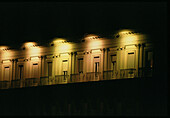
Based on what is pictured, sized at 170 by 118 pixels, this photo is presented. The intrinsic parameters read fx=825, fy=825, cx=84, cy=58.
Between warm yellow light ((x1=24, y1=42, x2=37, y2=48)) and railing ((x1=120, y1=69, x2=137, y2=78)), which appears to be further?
warm yellow light ((x1=24, y1=42, x2=37, y2=48))

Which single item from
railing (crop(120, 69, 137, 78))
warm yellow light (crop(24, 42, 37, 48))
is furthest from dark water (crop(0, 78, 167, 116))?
warm yellow light (crop(24, 42, 37, 48))

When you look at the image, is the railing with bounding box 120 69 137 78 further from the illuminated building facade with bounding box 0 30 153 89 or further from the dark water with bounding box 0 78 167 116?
the dark water with bounding box 0 78 167 116

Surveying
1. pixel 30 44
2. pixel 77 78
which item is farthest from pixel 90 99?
pixel 30 44

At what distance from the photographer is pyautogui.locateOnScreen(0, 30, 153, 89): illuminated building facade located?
62531 mm

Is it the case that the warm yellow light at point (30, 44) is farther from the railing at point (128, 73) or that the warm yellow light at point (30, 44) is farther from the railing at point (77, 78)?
the railing at point (128, 73)

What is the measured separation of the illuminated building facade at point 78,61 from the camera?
62531mm

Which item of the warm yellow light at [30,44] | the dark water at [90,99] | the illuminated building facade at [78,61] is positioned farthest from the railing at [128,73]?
the warm yellow light at [30,44]

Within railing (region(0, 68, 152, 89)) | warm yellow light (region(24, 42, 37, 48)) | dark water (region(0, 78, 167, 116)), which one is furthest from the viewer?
warm yellow light (region(24, 42, 37, 48))

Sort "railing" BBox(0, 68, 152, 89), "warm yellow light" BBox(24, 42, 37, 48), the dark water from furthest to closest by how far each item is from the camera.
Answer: "warm yellow light" BBox(24, 42, 37, 48) → "railing" BBox(0, 68, 152, 89) → the dark water

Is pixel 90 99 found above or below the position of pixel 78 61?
below

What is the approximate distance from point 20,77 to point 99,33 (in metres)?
9.93

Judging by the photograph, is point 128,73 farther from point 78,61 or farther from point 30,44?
point 30,44

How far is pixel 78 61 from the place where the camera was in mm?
66625

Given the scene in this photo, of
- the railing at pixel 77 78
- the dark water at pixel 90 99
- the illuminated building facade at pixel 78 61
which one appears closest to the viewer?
the dark water at pixel 90 99
